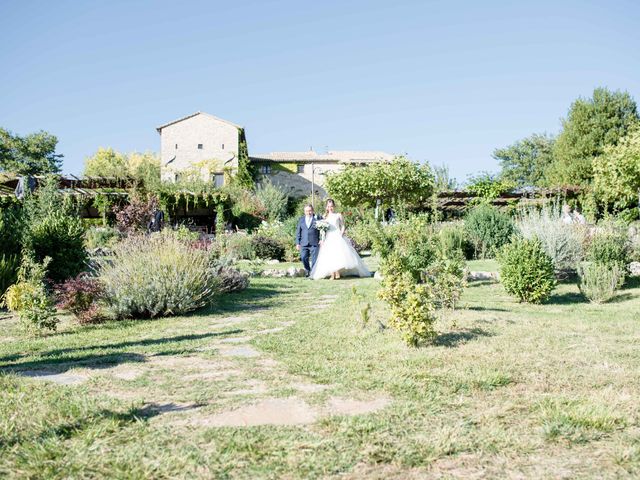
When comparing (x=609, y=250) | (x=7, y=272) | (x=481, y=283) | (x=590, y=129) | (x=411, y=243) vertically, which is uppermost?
(x=590, y=129)

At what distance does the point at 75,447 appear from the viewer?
2734mm

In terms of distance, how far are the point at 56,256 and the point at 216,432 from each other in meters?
6.91

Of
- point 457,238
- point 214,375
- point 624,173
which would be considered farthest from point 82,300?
point 624,173

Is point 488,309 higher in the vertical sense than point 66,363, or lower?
higher

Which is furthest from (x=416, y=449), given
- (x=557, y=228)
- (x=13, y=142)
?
(x=13, y=142)

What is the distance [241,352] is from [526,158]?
53.9m

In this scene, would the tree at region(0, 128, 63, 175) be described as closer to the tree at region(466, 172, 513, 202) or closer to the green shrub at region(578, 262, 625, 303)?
the tree at region(466, 172, 513, 202)

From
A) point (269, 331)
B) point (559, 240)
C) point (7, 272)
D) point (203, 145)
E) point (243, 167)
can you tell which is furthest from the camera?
point (203, 145)

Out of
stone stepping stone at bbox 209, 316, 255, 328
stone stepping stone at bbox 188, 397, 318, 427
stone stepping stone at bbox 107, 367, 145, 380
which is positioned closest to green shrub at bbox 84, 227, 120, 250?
stone stepping stone at bbox 209, 316, 255, 328

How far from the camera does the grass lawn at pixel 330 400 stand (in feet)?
8.47

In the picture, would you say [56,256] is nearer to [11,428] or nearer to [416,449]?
[11,428]

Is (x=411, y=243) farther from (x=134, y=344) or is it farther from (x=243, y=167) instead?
(x=243, y=167)

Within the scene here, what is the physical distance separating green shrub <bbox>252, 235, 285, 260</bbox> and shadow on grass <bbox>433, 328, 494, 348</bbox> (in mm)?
11412

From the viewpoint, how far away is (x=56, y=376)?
4121 millimetres
